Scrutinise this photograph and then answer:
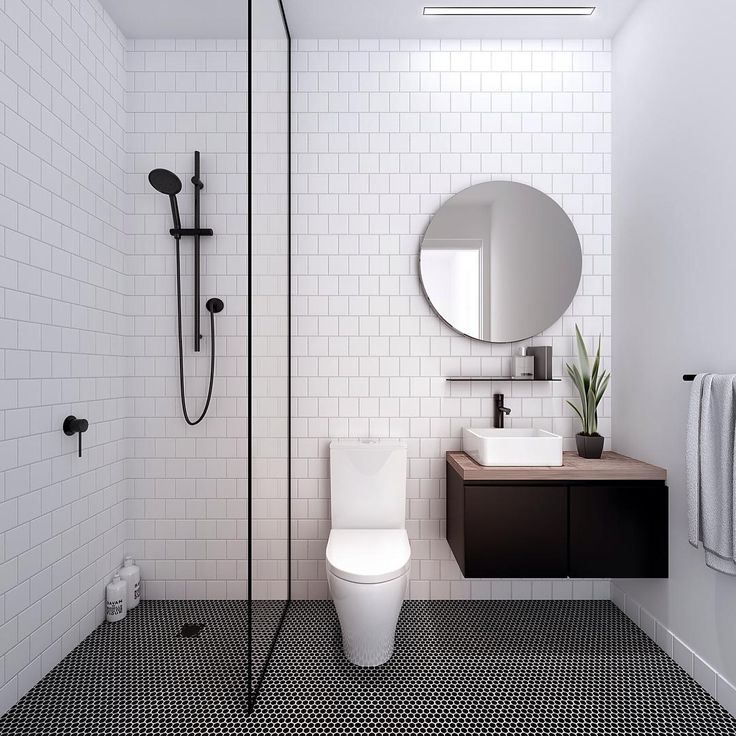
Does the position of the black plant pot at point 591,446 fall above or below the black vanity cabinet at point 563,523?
above

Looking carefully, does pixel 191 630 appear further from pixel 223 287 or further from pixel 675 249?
pixel 675 249

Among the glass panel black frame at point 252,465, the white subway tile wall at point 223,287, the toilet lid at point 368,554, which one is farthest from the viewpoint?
the toilet lid at point 368,554

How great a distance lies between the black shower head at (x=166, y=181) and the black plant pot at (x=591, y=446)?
6.81ft

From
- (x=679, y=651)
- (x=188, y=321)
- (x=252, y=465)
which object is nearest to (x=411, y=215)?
(x=188, y=321)

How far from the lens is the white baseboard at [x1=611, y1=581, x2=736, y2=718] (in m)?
1.73

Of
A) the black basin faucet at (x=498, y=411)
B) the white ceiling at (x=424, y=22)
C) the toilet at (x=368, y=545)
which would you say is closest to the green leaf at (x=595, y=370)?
the black basin faucet at (x=498, y=411)

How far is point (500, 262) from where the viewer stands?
8.18ft

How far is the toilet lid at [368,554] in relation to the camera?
71.6 inches

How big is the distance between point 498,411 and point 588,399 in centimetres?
42

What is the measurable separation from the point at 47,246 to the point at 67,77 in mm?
551

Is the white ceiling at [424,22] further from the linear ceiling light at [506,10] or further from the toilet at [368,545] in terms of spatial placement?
the toilet at [368,545]

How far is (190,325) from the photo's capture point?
2.02 meters

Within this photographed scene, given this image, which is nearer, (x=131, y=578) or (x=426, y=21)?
(x=131, y=578)

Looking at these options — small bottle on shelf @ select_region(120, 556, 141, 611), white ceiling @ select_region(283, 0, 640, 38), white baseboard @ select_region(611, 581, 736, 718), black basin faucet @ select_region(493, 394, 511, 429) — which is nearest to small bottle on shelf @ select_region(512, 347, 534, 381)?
black basin faucet @ select_region(493, 394, 511, 429)
